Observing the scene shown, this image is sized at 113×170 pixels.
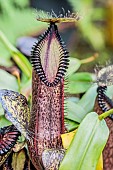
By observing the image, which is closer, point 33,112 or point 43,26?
point 33,112

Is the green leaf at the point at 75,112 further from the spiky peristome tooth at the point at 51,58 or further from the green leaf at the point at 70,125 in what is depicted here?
the spiky peristome tooth at the point at 51,58

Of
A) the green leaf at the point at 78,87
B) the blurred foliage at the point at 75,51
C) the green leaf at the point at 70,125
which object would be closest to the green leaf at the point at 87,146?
the blurred foliage at the point at 75,51

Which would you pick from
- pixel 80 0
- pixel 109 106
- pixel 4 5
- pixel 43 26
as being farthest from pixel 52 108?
pixel 80 0

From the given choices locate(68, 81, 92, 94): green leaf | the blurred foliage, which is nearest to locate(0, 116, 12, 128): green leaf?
the blurred foliage

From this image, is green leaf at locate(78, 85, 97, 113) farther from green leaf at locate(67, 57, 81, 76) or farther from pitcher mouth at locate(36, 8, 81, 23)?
pitcher mouth at locate(36, 8, 81, 23)

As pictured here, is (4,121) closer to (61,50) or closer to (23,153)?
(23,153)

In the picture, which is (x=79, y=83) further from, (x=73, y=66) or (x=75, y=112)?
(x=75, y=112)
